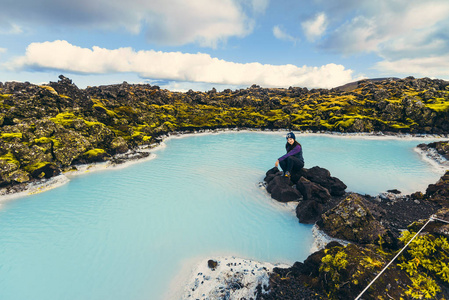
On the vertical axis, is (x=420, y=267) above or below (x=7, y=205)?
above

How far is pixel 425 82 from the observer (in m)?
88.4

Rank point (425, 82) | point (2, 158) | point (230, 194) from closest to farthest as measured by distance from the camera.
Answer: point (230, 194)
point (2, 158)
point (425, 82)

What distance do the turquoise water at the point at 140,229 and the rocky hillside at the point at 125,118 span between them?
5577 millimetres

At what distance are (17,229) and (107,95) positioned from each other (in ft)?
174

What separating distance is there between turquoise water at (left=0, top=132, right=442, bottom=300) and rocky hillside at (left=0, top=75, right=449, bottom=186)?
18.3 feet

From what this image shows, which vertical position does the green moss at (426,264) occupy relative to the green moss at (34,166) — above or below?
above

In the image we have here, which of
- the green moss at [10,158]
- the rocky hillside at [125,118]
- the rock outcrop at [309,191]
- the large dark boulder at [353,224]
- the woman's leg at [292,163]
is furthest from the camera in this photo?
the rocky hillside at [125,118]

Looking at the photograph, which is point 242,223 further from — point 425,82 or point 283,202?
point 425,82

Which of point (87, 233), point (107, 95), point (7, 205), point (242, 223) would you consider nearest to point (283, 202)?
point (242, 223)

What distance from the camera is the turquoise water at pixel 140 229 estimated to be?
9.26 metres

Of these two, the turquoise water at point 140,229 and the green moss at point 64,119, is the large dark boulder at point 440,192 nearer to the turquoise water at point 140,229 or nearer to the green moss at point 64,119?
the turquoise water at point 140,229

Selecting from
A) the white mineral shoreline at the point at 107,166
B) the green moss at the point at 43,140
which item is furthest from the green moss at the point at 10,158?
the white mineral shoreline at the point at 107,166

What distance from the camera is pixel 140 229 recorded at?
13.0 m

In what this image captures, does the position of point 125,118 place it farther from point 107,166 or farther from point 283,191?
point 283,191
